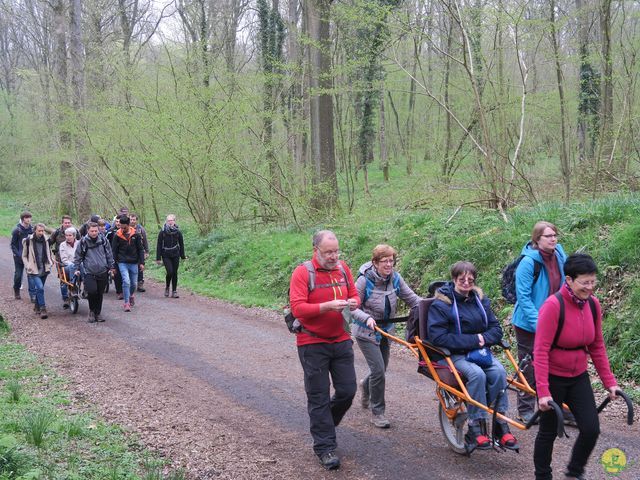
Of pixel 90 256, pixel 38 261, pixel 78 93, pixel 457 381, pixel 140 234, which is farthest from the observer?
pixel 78 93

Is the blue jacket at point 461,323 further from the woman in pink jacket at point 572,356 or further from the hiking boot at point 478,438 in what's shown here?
the woman in pink jacket at point 572,356

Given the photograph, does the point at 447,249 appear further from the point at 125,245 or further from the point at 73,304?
the point at 73,304

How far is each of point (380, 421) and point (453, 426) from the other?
86 cm

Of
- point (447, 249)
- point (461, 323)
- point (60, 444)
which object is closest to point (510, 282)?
point (461, 323)

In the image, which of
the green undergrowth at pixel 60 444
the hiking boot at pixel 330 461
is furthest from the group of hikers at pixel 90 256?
the hiking boot at pixel 330 461

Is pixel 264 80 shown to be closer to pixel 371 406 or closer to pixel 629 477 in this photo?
pixel 371 406

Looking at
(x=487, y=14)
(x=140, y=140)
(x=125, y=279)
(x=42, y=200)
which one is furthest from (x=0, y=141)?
(x=487, y=14)

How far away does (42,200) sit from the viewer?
3077 centimetres

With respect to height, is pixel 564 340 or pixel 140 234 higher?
pixel 140 234

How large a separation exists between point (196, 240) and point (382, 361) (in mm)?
14242

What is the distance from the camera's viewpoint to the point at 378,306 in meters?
5.89

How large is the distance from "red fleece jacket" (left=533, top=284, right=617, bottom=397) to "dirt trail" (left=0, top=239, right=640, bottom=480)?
1.08 metres

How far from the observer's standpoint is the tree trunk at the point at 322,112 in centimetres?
1791

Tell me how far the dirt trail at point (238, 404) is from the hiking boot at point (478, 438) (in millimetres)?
184
